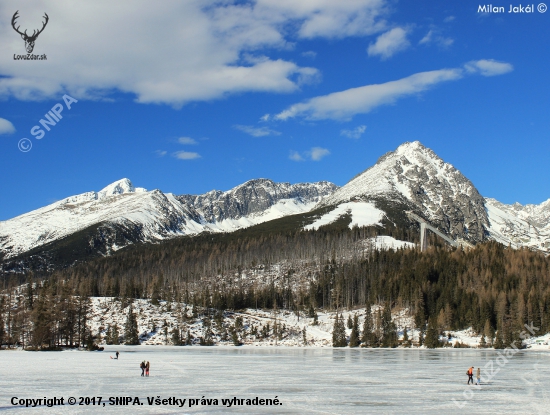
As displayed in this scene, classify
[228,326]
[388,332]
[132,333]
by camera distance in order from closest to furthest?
[132,333], [388,332], [228,326]

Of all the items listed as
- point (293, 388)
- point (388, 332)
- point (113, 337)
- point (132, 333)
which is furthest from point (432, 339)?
point (293, 388)

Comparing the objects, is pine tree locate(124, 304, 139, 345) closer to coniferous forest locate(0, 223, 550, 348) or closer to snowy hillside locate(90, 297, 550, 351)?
coniferous forest locate(0, 223, 550, 348)

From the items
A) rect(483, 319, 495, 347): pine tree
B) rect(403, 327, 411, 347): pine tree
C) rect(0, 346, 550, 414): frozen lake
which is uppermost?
rect(0, 346, 550, 414): frozen lake

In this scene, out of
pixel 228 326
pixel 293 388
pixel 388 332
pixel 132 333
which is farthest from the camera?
pixel 228 326

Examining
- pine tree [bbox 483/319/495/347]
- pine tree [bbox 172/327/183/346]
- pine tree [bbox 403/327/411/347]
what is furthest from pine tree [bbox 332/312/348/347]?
pine tree [bbox 172/327/183/346]

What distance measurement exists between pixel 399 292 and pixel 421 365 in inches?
4278

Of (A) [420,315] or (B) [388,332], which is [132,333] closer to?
(B) [388,332]

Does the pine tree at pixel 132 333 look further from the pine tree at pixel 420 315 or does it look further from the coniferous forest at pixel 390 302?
the pine tree at pixel 420 315

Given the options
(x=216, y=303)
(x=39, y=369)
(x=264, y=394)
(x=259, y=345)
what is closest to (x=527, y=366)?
(x=264, y=394)

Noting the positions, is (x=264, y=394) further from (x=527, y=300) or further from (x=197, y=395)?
(x=527, y=300)

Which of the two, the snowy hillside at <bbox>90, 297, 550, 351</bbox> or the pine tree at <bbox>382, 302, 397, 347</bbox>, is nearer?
the pine tree at <bbox>382, 302, 397, 347</bbox>

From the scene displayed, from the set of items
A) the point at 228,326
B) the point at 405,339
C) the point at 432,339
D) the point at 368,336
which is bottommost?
the point at 405,339

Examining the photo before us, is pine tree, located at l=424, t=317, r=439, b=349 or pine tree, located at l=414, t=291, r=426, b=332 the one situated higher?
pine tree, located at l=414, t=291, r=426, b=332

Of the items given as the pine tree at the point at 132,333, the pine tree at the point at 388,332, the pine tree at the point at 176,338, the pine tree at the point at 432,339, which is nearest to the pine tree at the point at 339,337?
the pine tree at the point at 388,332
